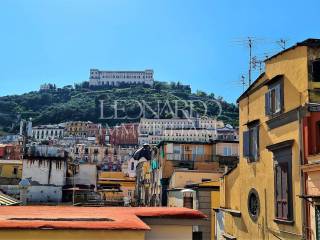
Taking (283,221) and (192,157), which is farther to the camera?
(192,157)

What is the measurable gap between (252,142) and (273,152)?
92.3 inches

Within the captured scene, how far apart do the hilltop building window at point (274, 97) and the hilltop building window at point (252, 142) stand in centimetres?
127

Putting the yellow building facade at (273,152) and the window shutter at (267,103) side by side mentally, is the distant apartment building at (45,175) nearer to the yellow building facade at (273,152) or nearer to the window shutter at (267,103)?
the yellow building facade at (273,152)

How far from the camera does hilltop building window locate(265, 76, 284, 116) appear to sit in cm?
1609

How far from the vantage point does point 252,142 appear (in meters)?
18.9

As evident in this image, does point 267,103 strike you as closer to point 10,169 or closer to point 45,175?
point 45,175

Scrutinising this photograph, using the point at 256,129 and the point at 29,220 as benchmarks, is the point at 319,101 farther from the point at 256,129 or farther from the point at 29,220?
the point at 29,220

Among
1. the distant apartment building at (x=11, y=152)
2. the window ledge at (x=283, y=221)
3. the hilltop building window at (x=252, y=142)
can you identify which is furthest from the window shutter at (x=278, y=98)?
the distant apartment building at (x=11, y=152)

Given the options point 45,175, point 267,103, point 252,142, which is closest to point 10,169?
point 45,175

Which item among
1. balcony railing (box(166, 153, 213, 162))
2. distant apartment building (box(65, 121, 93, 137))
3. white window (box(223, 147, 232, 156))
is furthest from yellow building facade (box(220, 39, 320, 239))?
distant apartment building (box(65, 121, 93, 137))

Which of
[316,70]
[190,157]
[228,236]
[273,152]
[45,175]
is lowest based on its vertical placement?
[228,236]

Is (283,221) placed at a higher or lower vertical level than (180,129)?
lower

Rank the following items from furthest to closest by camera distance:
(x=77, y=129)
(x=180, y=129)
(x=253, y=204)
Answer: (x=77, y=129) < (x=180, y=129) < (x=253, y=204)

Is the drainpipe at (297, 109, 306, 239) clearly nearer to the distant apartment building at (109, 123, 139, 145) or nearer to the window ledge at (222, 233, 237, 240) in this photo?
the window ledge at (222, 233, 237, 240)
